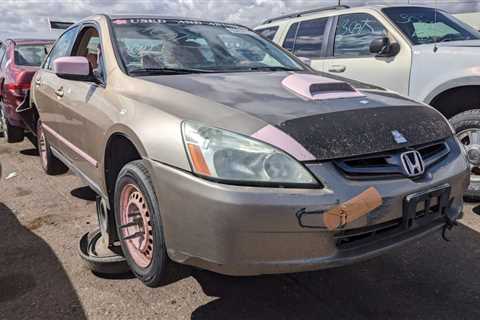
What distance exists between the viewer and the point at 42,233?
356 cm

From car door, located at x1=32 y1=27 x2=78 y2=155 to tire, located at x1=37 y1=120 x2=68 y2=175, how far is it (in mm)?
317

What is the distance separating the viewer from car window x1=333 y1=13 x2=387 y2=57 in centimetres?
504

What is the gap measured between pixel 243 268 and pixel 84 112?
184 cm

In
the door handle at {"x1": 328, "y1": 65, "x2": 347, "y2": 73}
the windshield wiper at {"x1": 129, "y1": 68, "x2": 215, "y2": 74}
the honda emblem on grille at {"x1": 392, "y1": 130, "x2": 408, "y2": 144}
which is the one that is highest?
the windshield wiper at {"x1": 129, "y1": 68, "x2": 215, "y2": 74}

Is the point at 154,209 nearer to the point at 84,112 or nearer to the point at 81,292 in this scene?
the point at 81,292

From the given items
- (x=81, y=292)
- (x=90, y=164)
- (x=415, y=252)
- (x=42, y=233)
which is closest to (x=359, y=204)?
(x=415, y=252)

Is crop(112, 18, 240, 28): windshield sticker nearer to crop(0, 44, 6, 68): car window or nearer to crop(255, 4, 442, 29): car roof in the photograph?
crop(255, 4, 442, 29): car roof

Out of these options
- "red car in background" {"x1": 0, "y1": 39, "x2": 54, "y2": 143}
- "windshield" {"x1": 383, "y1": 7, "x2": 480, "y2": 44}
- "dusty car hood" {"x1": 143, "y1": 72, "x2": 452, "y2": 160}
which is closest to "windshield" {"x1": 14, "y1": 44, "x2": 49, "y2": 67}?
"red car in background" {"x1": 0, "y1": 39, "x2": 54, "y2": 143}

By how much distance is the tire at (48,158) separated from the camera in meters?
4.80

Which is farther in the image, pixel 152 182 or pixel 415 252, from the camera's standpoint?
pixel 415 252

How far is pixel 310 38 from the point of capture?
5844 millimetres

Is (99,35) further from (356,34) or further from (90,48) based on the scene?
(356,34)

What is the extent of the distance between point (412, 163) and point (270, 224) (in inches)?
32.0

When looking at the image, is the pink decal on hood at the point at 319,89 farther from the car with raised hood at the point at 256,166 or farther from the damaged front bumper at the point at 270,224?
the damaged front bumper at the point at 270,224
